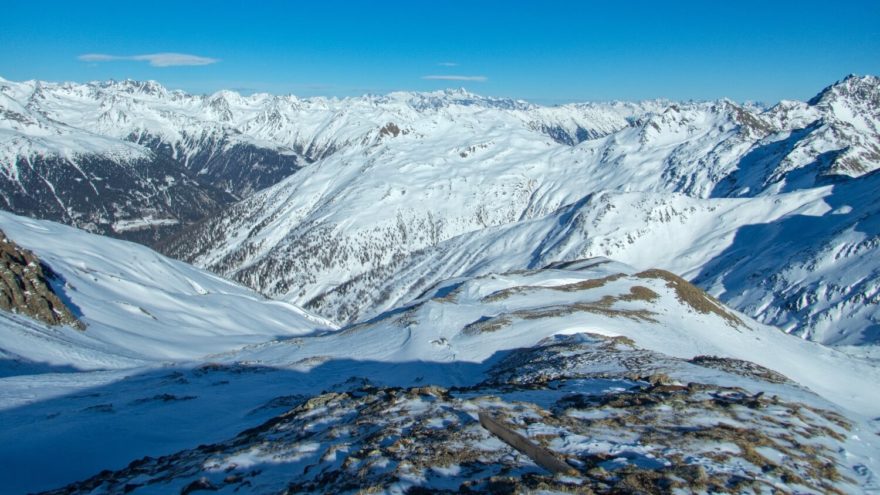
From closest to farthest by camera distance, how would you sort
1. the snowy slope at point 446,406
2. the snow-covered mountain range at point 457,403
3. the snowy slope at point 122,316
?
the snow-covered mountain range at point 457,403 → the snowy slope at point 446,406 → the snowy slope at point 122,316

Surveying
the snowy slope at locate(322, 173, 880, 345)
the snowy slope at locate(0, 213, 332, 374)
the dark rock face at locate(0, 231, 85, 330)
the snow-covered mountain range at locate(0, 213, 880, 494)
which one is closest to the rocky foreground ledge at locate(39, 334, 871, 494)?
the snow-covered mountain range at locate(0, 213, 880, 494)

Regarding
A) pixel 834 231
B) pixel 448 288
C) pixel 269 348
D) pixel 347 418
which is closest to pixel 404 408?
pixel 347 418

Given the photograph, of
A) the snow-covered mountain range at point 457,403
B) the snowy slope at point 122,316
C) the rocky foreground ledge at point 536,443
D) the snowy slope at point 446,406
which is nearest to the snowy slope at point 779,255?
the snowy slope at point 122,316

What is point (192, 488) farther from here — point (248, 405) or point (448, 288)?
point (448, 288)

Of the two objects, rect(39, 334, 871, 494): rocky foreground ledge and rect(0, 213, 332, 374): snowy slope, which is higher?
rect(39, 334, 871, 494): rocky foreground ledge

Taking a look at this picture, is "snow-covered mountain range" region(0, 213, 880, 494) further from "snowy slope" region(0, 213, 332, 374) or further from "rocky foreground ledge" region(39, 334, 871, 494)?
"snowy slope" region(0, 213, 332, 374)

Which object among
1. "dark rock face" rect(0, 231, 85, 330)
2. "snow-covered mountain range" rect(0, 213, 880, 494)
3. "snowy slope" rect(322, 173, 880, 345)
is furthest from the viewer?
"snowy slope" rect(322, 173, 880, 345)

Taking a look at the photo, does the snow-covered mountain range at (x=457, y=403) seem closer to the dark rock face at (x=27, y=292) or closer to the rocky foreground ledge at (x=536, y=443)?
the rocky foreground ledge at (x=536, y=443)
